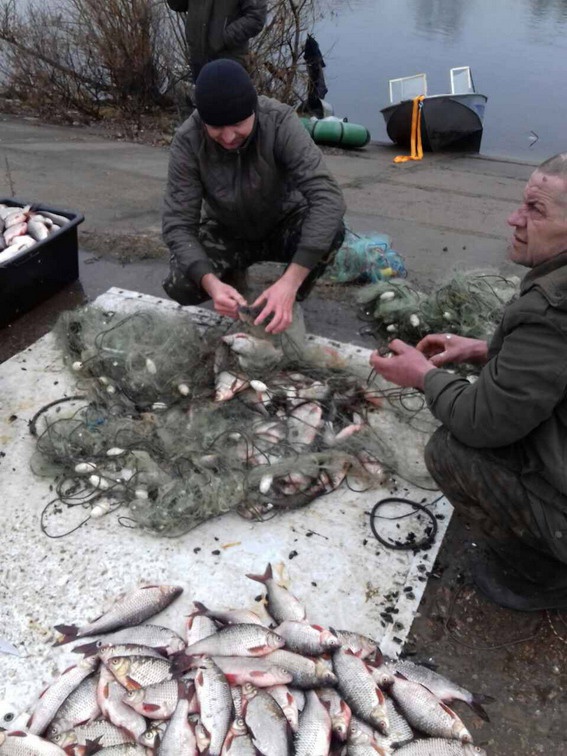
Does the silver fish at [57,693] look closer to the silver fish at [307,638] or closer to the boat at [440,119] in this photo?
the silver fish at [307,638]

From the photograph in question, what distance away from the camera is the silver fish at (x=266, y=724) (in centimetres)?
201

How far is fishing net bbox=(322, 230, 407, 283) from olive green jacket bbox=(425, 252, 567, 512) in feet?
8.57

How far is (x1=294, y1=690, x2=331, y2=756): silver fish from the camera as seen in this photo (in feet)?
6.62

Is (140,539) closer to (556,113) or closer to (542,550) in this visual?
(542,550)

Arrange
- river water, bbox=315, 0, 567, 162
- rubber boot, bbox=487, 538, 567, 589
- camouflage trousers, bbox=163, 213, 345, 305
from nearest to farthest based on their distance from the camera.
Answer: rubber boot, bbox=487, 538, 567, 589 < camouflage trousers, bbox=163, 213, 345, 305 < river water, bbox=315, 0, 567, 162

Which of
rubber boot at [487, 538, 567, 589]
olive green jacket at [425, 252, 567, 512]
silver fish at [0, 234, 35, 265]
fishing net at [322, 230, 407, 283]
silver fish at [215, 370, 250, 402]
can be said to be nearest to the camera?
olive green jacket at [425, 252, 567, 512]

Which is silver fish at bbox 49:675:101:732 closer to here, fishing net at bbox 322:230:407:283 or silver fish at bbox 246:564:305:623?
silver fish at bbox 246:564:305:623

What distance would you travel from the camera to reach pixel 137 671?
220 cm

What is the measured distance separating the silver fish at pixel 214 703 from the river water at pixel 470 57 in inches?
499

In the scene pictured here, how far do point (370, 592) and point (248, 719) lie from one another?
2.42 feet

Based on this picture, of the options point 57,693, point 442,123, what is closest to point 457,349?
point 57,693

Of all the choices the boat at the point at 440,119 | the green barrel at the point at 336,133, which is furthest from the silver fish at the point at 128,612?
the boat at the point at 440,119

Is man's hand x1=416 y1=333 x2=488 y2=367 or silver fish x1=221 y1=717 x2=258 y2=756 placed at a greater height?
man's hand x1=416 y1=333 x2=488 y2=367

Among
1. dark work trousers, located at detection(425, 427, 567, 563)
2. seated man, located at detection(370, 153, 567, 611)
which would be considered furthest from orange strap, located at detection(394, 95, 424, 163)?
dark work trousers, located at detection(425, 427, 567, 563)
